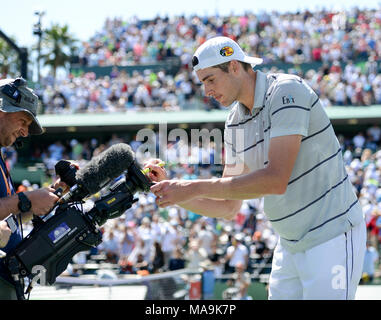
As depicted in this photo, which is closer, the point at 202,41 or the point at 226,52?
the point at 226,52

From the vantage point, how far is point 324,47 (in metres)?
26.1

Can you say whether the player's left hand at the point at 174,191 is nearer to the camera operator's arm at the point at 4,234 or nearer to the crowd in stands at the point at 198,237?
the camera operator's arm at the point at 4,234

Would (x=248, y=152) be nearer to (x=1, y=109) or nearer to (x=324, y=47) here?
(x=1, y=109)

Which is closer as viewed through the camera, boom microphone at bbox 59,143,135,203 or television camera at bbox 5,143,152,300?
television camera at bbox 5,143,152,300

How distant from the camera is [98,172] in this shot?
352 centimetres

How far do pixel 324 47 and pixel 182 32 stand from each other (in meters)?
6.85

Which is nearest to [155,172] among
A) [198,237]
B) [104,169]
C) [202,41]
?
[104,169]

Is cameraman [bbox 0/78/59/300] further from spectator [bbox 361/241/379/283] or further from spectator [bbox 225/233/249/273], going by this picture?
spectator [bbox 361/241/379/283]

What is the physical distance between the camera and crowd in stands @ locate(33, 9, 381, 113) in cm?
2366

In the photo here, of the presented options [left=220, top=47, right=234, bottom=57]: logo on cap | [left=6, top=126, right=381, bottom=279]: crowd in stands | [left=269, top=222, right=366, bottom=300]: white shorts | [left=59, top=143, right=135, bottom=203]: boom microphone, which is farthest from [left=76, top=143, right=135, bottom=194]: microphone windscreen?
[left=6, top=126, right=381, bottom=279]: crowd in stands

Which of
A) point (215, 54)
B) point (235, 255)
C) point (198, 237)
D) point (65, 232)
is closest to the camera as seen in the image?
point (65, 232)

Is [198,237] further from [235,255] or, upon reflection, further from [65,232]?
[65,232]

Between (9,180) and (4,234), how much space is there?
479 millimetres
